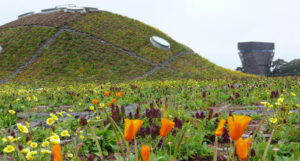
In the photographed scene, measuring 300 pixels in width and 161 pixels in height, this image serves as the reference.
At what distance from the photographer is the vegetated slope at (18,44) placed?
969 inches

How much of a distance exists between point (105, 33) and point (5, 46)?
10.5 meters

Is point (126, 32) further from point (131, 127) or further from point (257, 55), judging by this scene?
point (257, 55)

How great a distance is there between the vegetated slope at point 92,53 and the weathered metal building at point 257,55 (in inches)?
2013

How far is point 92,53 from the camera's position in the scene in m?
25.9

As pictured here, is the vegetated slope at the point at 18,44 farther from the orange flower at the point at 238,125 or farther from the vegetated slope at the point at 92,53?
the orange flower at the point at 238,125

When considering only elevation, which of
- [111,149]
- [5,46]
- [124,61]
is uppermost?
[5,46]

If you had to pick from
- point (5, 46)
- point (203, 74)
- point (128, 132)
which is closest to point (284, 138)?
point (128, 132)

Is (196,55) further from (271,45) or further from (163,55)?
(271,45)

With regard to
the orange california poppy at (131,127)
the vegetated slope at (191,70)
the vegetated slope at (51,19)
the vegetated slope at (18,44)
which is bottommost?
the orange california poppy at (131,127)

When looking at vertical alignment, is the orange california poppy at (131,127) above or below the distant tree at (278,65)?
below

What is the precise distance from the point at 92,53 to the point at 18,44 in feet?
26.7

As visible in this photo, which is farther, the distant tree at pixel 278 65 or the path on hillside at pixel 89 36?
the distant tree at pixel 278 65

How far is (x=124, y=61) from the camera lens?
2545 cm

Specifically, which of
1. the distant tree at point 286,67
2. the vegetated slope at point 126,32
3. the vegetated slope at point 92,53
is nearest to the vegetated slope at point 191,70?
the vegetated slope at point 92,53
